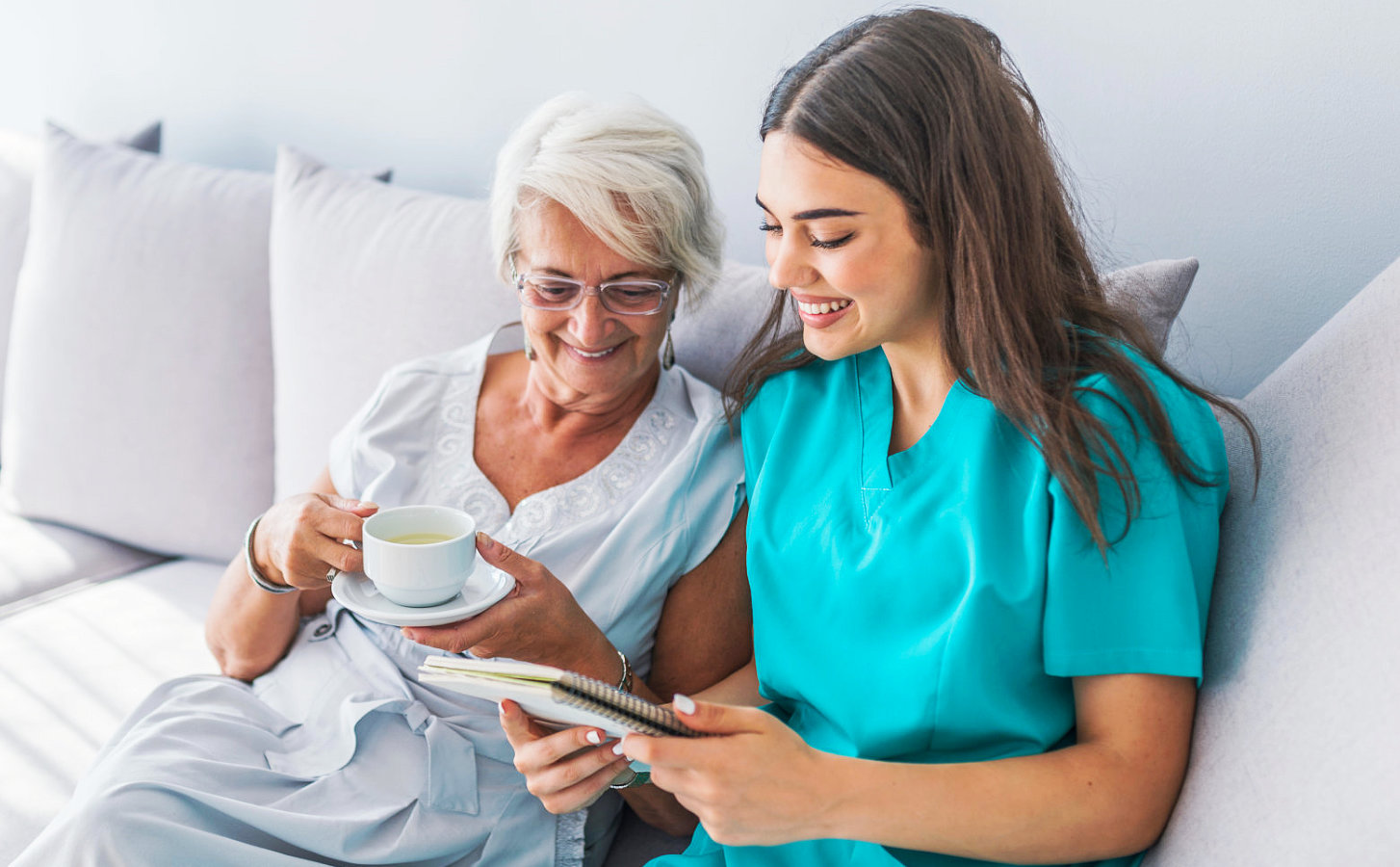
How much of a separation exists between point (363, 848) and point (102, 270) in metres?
1.30

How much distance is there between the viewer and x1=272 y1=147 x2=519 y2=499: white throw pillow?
1.74 metres

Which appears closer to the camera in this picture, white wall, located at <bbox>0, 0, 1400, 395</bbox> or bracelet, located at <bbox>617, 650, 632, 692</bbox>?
bracelet, located at <bbox>617, 650, 632, 692</bbox>

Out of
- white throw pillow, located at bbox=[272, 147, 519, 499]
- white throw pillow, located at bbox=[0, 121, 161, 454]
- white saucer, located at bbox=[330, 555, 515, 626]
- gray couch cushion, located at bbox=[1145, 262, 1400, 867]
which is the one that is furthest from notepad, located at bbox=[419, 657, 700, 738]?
white throw pillow, located at bbox=[0, 121, 161, 454]

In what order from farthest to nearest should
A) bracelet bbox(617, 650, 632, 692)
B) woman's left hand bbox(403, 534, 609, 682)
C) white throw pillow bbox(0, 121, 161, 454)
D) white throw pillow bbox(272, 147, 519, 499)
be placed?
white throw pillow bbox(0, 121, 161, 454) → white throw pillow bbox(272, 147, 519, 499) → bracelet bbox(617, 650, 632, 692) → woman's left hand bbox(403, 534, 609, 682)

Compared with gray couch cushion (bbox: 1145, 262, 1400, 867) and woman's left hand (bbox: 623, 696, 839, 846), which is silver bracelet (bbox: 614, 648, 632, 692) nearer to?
woman's left hand (bbox: 623, 696, 839, 846)

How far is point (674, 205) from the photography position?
137cm

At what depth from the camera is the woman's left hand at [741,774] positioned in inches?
35.2

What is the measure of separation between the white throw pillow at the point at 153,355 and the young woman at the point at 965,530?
3.77ft

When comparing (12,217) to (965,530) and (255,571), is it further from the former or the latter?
(965,530)

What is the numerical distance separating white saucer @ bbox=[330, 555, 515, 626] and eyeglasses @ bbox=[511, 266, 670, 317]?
1.25ft

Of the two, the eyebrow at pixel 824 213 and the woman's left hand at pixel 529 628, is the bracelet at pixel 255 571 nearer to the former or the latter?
the woman's left hand at pixel 529 628

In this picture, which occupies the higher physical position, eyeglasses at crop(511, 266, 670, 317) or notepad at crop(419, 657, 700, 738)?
eyeglasses at crop(511, 266, 670, 317)

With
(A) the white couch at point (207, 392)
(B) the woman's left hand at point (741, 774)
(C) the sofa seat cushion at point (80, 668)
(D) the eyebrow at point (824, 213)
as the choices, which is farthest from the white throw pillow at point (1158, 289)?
(C) the sofa seat cushion at point (80, 668)

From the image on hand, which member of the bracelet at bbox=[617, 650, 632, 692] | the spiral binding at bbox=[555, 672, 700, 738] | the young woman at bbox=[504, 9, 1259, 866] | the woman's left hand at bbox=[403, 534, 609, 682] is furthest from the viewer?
the bracelet at bbox=[617, 650, 632, 692]
